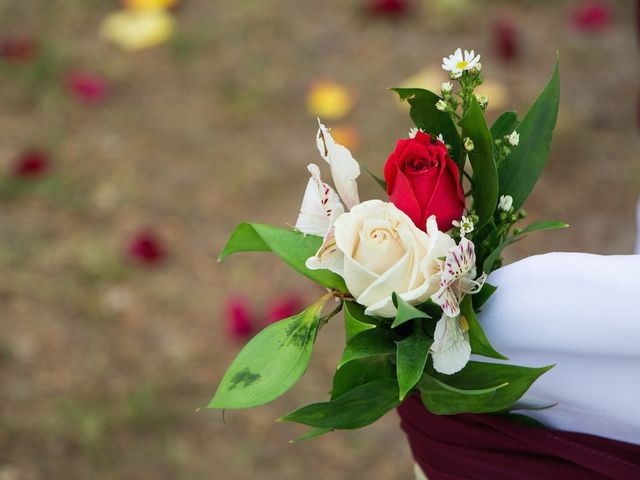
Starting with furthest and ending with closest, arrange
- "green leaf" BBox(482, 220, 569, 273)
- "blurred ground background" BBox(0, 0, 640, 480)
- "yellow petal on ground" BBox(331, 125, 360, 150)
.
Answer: "yellow petal on ground" BBox(331, 125, 360, 150) < "blurred ground background" BBox(0, 0, 640, 480) < "green leaf" BBox(482, 220, 569, 273)

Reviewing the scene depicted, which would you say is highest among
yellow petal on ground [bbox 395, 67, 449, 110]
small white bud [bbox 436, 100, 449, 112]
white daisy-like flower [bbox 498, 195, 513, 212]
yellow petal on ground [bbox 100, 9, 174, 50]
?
yellow petal on ground [bbox 100, 9, 174, 50]

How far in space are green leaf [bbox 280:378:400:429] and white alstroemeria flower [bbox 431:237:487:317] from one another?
124 millimetres

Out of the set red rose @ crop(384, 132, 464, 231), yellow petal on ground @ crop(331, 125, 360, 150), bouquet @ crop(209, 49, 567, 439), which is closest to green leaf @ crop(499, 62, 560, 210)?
bouquet @ crop(209, 49, 567, 439)

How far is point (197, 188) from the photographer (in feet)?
8.78

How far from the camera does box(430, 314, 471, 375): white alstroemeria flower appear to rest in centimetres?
86

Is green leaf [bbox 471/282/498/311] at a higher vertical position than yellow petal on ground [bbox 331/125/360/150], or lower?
lower

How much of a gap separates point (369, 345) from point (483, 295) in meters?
0.12

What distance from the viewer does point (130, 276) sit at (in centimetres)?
244

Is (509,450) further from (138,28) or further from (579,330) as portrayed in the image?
(138,28)

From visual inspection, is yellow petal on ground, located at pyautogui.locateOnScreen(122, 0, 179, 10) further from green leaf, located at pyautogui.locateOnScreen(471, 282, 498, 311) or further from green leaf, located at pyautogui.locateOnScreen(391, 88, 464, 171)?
green leaf, located at pyautogui.locateOnScreen(471, 282, 498, 311)

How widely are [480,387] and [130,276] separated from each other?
166cm

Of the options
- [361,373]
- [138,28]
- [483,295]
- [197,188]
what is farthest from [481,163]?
[138,28]

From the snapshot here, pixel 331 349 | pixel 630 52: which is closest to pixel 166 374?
pixel 331 349

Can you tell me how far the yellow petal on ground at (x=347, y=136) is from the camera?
2747 mm
